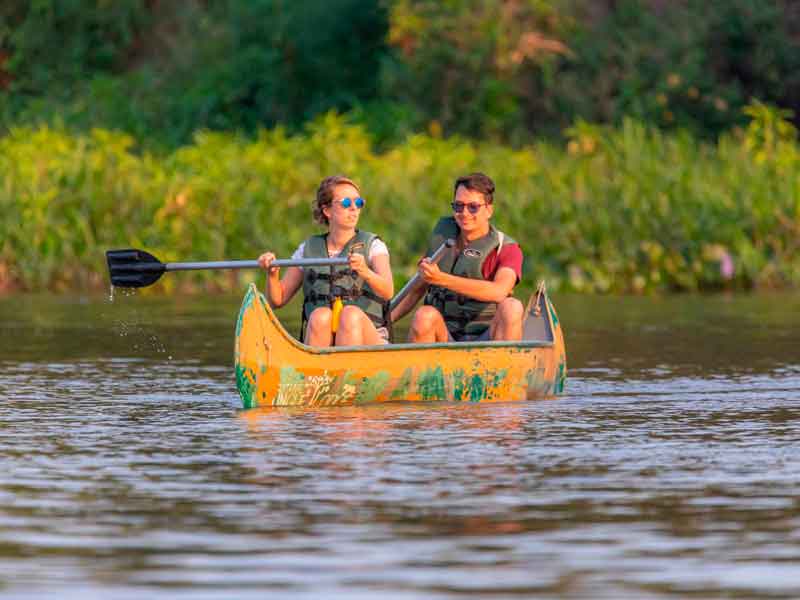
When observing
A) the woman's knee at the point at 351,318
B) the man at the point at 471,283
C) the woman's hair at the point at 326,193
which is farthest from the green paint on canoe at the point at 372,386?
the woman's hair at the point at 326,193

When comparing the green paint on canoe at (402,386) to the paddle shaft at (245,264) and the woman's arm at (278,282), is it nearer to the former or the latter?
the paddle shaft at (245,264)

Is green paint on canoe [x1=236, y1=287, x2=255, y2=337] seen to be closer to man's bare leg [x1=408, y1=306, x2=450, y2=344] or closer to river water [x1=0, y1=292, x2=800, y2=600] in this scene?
river water [x1=0, y1=292, x2=800, y2=600]

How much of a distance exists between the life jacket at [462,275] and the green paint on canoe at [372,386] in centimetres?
94

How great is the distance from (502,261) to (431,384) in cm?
92

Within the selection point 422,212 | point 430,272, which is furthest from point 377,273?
point 422,212

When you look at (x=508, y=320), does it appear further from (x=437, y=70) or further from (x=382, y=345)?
(x=437, y=70)

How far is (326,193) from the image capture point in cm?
1238

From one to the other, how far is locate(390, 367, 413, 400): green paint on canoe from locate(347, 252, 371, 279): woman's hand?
58cm

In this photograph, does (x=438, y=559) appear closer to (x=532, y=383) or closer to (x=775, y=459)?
(x=775, y=459)

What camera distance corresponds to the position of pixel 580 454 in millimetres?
10156

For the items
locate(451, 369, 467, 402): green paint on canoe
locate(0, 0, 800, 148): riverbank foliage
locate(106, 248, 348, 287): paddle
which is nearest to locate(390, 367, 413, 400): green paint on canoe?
locate(451, 369, 467, 402): green paint on canoe

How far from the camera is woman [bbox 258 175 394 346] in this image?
40.3 ft

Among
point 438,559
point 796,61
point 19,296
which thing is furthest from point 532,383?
point 796,61

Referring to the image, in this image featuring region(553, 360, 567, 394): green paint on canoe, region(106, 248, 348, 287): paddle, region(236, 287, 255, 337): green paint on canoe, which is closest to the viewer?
region(236, 287, 255, 337): green paint on canoe
